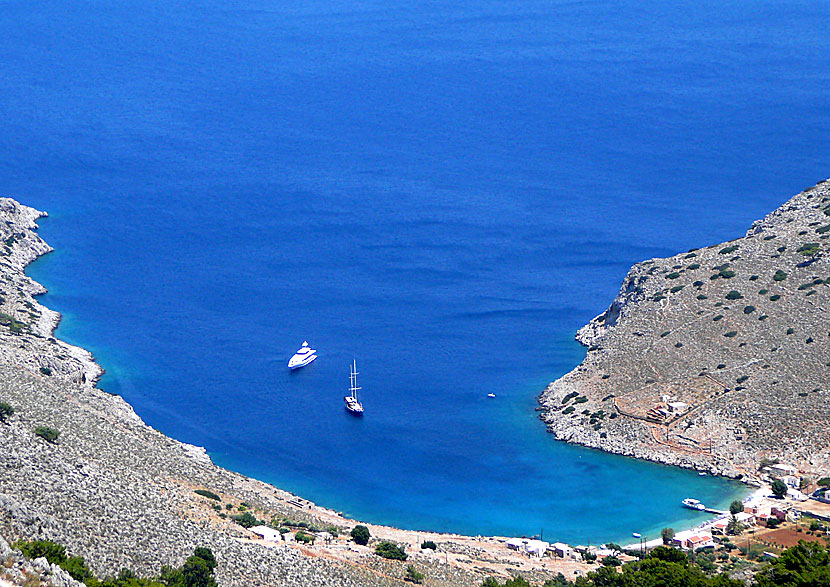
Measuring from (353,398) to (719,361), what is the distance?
2563cm

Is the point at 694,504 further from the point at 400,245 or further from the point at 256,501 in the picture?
the point at 400,245

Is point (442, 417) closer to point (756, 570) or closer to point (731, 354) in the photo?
point (731, 354)

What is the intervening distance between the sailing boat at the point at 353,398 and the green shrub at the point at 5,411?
3209cm

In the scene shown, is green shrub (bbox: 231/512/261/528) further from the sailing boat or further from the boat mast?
the boat mast

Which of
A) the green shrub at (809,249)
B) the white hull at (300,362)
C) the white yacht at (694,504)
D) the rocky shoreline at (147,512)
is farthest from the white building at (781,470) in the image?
the white hull at (300,362)

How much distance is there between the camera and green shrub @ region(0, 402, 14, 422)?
6481 cm

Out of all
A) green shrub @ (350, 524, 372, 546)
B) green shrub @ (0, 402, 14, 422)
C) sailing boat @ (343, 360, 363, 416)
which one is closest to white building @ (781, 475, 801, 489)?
green shrub @ (350, 524, 372, 546)

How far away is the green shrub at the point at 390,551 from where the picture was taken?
5962cm

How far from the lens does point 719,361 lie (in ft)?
301

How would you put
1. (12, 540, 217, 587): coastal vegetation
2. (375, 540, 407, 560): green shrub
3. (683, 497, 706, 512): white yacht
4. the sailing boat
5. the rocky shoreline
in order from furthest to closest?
1. the sailing boat
2. (683, 497, 706, 512): white yacht
3. (375, 540, 407, 560): green shrub
4. the rocky shoreline
5. (12, 540, 217, 587): coastal vegetation

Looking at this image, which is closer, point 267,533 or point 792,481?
point 267,533

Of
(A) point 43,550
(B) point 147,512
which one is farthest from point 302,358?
(A) point 43,550

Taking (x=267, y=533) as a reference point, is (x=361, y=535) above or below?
above

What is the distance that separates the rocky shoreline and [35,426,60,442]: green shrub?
0.28 metres
